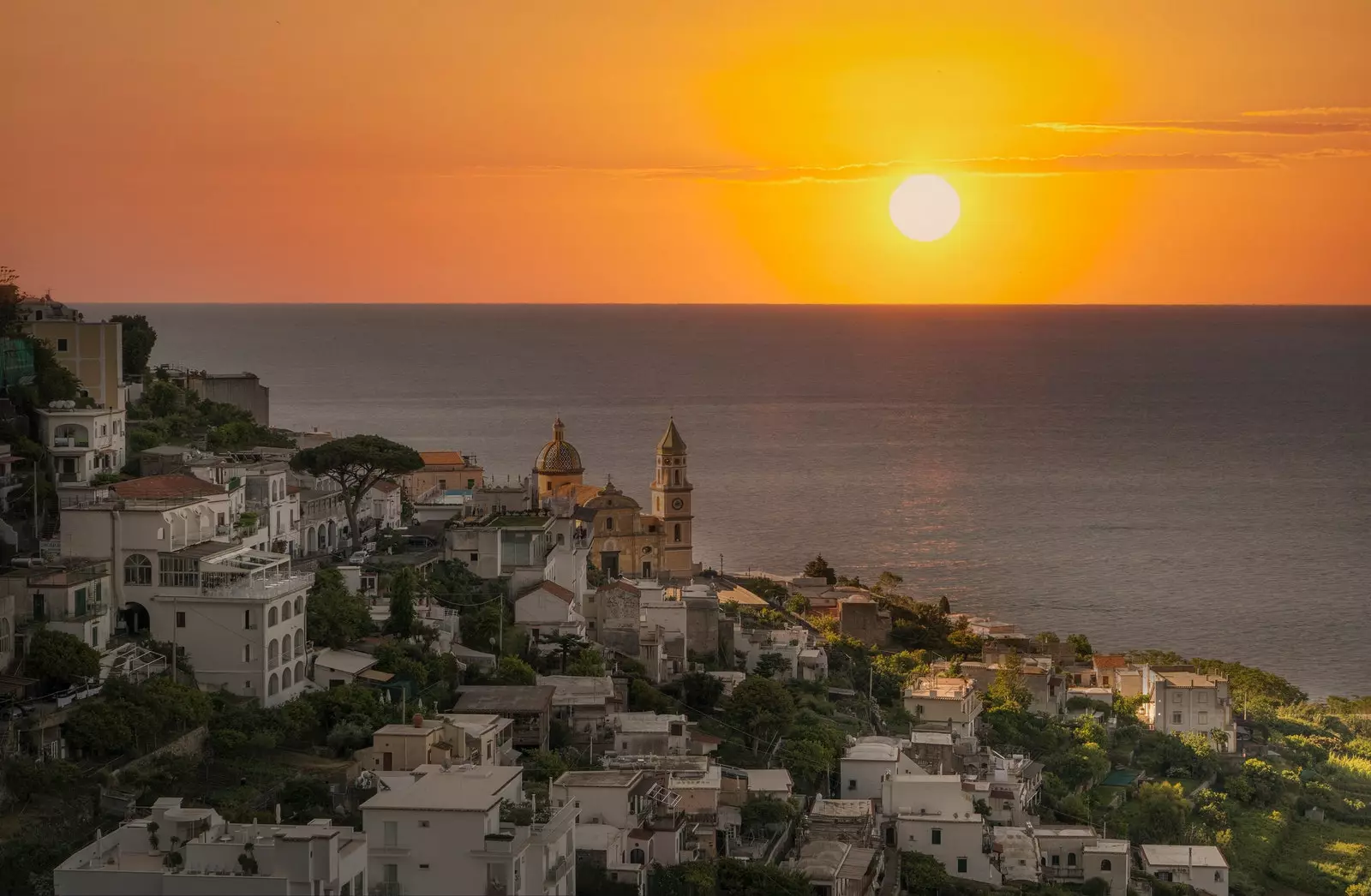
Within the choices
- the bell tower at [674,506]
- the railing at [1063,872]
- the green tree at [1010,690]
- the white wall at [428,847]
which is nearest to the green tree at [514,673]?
the railing at [1063,872]

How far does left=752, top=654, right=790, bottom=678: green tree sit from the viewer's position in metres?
34.9

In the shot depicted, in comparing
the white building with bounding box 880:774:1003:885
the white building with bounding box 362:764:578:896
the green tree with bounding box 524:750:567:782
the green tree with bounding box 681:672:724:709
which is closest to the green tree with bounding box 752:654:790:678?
the green tree with bounding box 681:672:724:709

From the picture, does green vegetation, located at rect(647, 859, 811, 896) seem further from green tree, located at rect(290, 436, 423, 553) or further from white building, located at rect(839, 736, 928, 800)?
green tree, located at rect(290, 436, 423, 553)

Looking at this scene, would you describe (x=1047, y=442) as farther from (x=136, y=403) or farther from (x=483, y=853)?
(x=483, y=853)

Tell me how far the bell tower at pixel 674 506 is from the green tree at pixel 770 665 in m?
12.6

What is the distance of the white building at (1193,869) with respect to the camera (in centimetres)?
2881

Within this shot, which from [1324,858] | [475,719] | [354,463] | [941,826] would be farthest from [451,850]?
[1324,858]

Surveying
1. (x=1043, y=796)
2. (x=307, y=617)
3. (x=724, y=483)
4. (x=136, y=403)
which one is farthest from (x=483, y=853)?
(x=724, y=483)

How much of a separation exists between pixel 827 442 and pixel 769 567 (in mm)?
52413

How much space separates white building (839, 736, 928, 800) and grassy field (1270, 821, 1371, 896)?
7.25 m

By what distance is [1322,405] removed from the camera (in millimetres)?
149875

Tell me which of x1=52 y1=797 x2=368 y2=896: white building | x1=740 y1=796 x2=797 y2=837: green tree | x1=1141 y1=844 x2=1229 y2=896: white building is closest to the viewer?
x1=52 y1=797 x2=368 y2=896: white building

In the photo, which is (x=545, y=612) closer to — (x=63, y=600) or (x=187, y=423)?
(x=63, y=600)

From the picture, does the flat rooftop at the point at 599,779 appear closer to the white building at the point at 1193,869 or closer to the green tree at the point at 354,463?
the white building at the point at 1193,869
